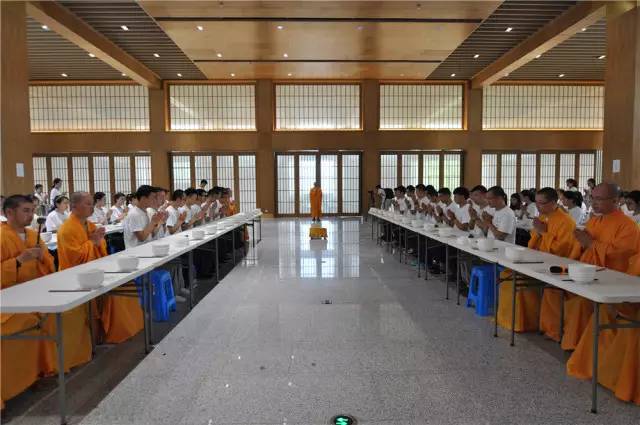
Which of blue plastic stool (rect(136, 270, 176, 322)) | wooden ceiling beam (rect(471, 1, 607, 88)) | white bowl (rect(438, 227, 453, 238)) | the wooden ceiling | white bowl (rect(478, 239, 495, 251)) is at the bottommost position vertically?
blue plastic stool (rect(136, 270, 176, 322))

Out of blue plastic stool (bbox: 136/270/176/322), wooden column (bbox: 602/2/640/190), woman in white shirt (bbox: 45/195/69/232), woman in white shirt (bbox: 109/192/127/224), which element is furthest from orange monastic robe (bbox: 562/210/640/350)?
woman in white shirt (bbox: 109/192/127/224)

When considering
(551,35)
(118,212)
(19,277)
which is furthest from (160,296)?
(551,35)

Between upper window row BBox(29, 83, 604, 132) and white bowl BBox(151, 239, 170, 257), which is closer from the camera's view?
white bowl BBox(151, 239, 170, 257)

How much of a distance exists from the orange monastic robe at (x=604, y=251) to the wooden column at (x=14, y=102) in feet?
28.9

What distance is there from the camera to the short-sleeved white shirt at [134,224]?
541 centimetres

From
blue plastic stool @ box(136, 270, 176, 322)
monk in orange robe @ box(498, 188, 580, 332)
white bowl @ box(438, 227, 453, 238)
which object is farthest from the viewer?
white bowl @ box(438, 227, 453, 238)

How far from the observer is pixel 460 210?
7258mm

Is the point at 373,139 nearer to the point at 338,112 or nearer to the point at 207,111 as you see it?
the point at 338,112

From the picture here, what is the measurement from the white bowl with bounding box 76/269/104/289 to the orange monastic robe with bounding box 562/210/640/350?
3637 millimetres

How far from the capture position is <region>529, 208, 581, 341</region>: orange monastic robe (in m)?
4.14

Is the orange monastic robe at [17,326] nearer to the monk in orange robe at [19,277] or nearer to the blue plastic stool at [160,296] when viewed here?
the monk in orange robe at [19,277]

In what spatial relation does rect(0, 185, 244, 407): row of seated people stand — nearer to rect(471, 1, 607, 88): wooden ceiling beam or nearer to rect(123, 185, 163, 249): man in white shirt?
rect(123, 185, 163, 249): man in white shirt

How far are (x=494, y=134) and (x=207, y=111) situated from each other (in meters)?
11.0

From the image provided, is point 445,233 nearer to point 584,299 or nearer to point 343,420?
point 584,299
